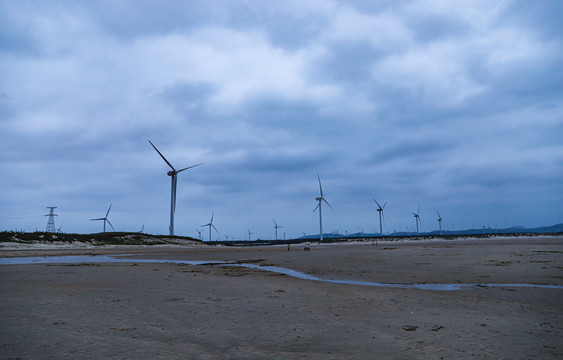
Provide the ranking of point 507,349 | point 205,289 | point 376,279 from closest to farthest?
point 507,349, point 205,289, point 376,279

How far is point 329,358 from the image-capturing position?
7207mm

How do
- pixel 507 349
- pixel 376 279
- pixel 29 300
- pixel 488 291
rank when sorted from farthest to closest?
1. pixel 376 279
2. pixel 488 291
3. pixel 29 300
4. pixel 507 349

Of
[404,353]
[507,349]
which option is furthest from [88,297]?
[507,349]

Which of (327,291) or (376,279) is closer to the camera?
(327,291)

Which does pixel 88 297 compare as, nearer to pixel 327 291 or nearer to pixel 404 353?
pixel 327 291

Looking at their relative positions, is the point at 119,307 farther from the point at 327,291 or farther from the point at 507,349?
the point at 507,349

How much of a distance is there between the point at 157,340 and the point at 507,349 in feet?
24.8

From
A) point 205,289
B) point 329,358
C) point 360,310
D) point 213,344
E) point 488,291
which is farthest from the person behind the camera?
point 205,289

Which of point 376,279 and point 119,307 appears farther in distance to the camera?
point 376,279

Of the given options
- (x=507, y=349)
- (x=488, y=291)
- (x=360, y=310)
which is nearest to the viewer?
(x=507, y=349)

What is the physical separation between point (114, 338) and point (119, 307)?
410cm

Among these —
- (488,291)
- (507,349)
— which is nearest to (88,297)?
(507,349)

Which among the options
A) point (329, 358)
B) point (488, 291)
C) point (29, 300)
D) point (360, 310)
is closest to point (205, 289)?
point (29, 300)

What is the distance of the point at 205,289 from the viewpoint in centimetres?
1672
